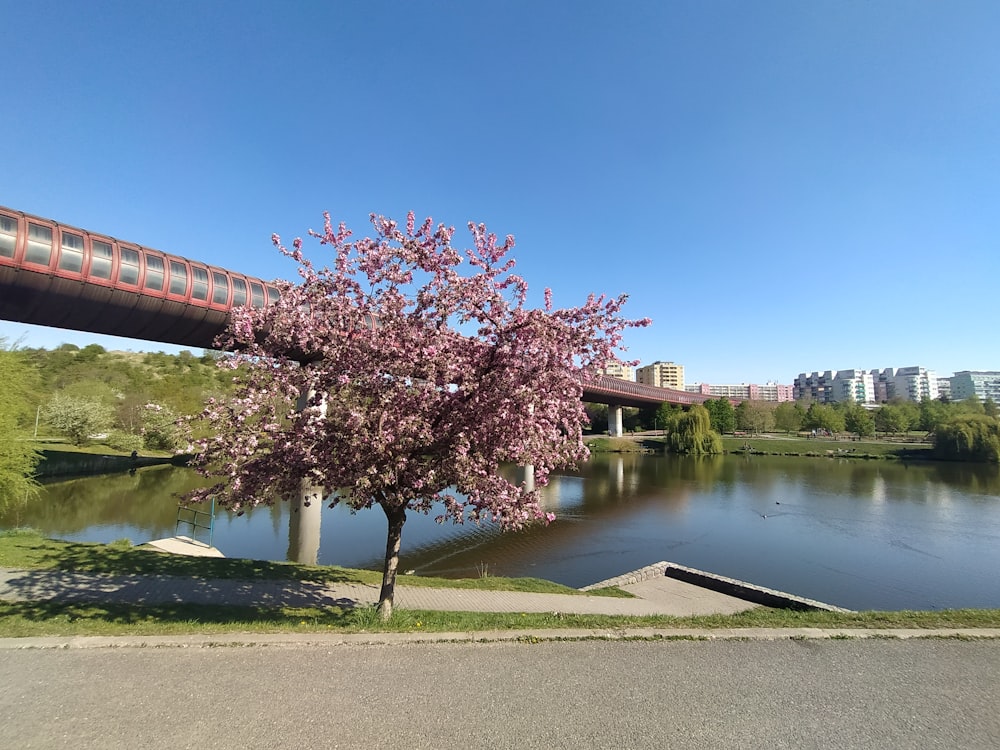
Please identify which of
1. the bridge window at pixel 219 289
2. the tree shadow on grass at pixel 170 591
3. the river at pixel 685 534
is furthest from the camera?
the bridge window at pixel 219 289

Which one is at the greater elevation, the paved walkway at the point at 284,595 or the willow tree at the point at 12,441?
the willow tree at the point at 12,441

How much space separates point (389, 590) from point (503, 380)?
4.49 m

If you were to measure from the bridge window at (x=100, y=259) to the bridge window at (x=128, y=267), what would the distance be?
0.42 m

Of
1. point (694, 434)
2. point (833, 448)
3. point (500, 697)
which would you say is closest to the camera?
point (500, 697)

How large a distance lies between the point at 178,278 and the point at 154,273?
96 cm

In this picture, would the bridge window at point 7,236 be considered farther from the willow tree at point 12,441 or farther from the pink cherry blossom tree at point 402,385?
the pink cherry blossom tree at point 402,385

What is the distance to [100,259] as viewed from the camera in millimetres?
22094

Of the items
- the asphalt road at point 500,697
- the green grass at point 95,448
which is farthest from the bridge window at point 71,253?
the green grass at point 95,448

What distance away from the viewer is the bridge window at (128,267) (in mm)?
22609

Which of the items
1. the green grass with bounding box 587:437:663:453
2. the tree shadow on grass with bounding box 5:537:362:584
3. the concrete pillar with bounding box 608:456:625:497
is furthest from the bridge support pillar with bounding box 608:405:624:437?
the tree shadow on grass with bounding box 5:537:362:584

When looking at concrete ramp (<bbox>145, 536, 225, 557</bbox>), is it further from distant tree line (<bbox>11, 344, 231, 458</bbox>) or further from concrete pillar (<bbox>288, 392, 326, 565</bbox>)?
distant tree line (<bbox>11, 344, 231, 458</bbox>)

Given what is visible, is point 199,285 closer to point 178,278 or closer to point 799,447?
point 178,278

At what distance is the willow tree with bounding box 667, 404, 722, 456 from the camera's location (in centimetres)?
8262

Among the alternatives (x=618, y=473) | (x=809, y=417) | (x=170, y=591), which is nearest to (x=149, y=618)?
(x=170, y=591)
